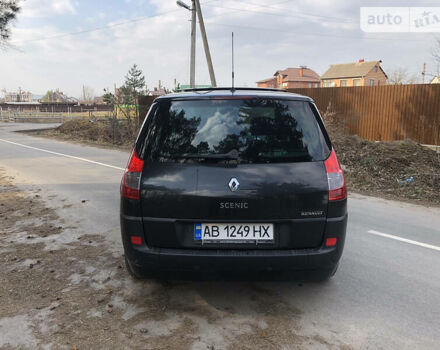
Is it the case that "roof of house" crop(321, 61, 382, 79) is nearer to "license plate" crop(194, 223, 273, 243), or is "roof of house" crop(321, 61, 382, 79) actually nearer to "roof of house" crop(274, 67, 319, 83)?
"roof of house" crop(274, 67, 319, 83)

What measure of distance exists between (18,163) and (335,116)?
12.4 meters

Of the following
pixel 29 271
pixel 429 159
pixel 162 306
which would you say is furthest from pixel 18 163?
pixel 429 159

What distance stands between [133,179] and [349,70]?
275 ft

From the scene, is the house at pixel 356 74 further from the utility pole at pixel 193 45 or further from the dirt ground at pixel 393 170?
the dirt ground at pixel 393 170

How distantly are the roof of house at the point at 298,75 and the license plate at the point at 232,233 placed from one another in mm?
92433

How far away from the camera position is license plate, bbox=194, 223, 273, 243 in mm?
2709

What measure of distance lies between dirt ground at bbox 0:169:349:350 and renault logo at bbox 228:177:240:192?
1.05 m

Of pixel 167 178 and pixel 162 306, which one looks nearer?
pixel 167 178

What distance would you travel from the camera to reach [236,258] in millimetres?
2680

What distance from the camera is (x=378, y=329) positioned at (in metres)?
2.75

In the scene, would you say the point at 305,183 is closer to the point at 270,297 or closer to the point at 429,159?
the point at 270,297

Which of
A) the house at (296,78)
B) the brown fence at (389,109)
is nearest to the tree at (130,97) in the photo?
the brown fence at (389,109)

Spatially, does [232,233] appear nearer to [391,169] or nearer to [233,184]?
[233,184]

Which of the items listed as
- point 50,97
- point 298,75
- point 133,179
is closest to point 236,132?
point 133,179
